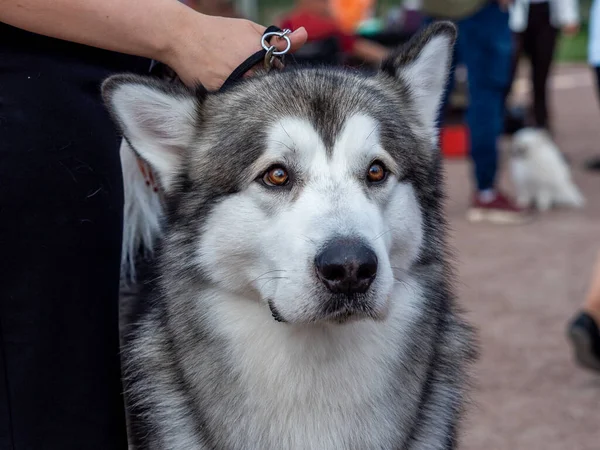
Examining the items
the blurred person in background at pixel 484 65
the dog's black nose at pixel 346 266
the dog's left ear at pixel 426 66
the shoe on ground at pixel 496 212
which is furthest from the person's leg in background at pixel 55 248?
the shoe on ground at pixel 496 212

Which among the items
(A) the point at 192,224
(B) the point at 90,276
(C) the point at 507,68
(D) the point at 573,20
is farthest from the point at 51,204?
(D) the point at 573,20

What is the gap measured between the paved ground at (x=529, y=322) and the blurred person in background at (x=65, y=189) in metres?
2.24

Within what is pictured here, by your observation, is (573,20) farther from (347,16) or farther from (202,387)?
(202,387)

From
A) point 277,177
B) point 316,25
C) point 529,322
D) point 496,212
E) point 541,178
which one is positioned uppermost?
point 316,25

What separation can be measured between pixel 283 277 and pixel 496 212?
621 cm

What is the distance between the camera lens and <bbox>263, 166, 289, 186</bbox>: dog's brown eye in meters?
2.45

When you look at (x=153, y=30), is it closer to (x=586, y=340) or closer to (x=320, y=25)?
(x=586, y=340)

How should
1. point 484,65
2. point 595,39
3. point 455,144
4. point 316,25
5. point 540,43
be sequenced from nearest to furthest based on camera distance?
point 484,65
point 595,39
point 316,25
point 540,43
point 455,144

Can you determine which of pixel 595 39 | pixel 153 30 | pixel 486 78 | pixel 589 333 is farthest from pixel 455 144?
pixel 153 30

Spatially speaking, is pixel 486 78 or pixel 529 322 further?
pixel 486 78

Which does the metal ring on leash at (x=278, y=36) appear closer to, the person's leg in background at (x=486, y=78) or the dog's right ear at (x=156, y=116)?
the dog's right ear at (x=156, y=116)

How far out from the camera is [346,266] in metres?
2.20

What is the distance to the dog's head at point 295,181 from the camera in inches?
89.9

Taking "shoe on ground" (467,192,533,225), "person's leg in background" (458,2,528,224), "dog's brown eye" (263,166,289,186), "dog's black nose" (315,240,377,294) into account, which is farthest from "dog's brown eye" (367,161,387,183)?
"shoe on ground" (467,192,533,225)
